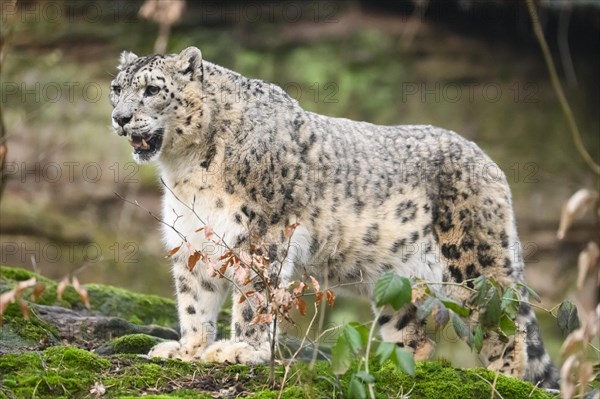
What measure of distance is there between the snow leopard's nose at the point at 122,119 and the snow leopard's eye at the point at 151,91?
0.97 ft

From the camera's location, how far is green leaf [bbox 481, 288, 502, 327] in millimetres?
5668

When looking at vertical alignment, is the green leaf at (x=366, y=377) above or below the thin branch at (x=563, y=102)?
below

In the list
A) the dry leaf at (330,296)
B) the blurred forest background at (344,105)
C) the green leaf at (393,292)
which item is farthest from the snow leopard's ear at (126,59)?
the blurred forest background at (344,105)

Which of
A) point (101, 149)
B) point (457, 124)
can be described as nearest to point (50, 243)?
point (101, 149)

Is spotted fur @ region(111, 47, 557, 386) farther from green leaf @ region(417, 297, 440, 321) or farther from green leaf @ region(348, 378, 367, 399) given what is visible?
green leaf @ region(348, 378, 367, 399)

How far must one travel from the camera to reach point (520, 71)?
1434cm

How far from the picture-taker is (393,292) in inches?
197

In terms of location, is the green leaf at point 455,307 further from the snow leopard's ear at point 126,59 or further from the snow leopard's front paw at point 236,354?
the snow leopard's ear at point 126,59

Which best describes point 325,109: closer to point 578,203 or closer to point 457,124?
point 457,124

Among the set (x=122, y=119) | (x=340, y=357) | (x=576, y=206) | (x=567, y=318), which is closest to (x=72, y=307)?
(x=122, y=119)

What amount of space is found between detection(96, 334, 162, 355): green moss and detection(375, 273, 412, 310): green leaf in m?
2.52

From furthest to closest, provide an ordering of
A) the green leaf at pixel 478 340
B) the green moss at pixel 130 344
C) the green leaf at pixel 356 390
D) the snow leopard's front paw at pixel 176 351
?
the snow leopard's front paw at pixel 176 351
the green moss at pixel 130 344
the green leaf at pixel 478 340
the green leaf at pixel 356 390

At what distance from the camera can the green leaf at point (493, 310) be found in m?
5.67

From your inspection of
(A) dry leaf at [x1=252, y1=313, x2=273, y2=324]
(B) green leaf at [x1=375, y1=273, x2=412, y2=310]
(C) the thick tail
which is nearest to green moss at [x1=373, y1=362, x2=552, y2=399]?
(A) dry leaf at [x1=252, y1=313, x2=273, y2=324]
